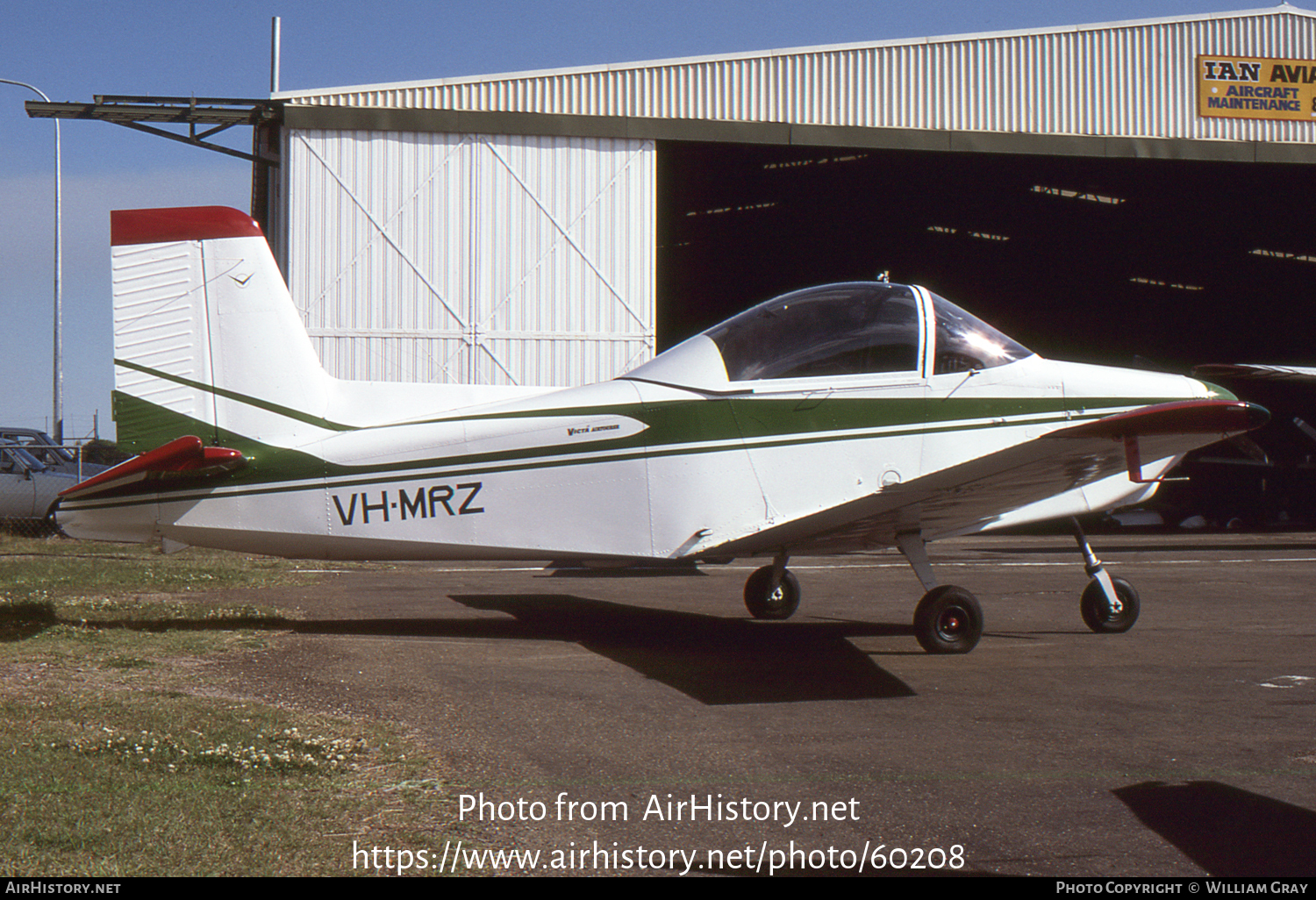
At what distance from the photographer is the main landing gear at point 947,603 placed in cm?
707

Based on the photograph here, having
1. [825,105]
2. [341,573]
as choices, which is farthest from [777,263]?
[341,573]

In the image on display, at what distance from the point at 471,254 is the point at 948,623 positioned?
457 inches

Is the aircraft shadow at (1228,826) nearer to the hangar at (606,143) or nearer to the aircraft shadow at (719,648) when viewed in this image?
the aircraft shadow at (719,648)

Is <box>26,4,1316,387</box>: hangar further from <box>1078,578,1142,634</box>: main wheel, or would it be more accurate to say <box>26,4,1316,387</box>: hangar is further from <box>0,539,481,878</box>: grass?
<box>1078,578,1142,634</box>: main wheel

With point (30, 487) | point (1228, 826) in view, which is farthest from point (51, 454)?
point (1228, 826)

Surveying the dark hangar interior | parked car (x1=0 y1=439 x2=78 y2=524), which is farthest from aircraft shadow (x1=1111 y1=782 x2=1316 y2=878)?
parked car (x1=0 y1=439 x2=78 y2=524)

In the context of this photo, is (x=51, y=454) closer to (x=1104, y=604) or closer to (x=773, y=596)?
(x=773, y=596)

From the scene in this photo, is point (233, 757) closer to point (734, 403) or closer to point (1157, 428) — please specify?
point (734, 403)

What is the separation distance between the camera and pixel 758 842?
345cm

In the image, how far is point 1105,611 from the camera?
7961 millimetres

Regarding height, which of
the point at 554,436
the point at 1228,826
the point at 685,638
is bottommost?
the point at 685,638

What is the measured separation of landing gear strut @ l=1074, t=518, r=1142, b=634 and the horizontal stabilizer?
20.3 ft

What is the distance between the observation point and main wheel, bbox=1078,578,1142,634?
797 centimetres

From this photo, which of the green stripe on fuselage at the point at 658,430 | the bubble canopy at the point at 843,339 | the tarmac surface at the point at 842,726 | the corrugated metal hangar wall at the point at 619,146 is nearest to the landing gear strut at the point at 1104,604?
the tarmac surface at the point at 842,726
